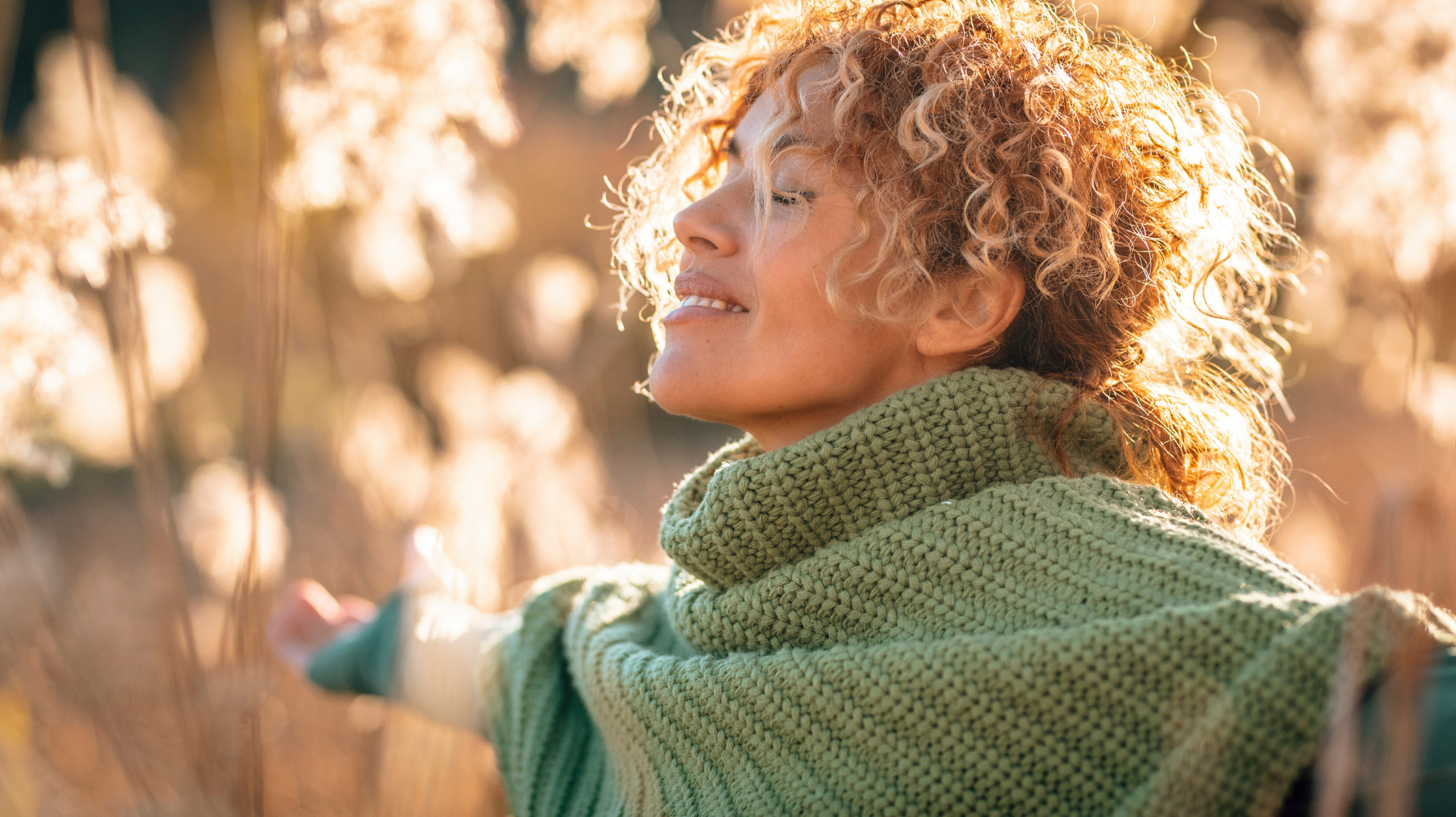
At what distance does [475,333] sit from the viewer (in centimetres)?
377

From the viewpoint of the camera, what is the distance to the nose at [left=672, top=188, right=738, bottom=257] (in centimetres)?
130

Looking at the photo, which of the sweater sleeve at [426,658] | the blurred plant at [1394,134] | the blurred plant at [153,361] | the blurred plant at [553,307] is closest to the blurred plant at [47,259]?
the sweater sleeve at [426,658]

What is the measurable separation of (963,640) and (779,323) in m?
0.49

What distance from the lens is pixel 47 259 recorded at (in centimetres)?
125

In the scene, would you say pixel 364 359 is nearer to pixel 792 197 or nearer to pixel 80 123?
pixel 80 123

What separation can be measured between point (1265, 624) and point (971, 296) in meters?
0.59

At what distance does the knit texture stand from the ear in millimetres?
124

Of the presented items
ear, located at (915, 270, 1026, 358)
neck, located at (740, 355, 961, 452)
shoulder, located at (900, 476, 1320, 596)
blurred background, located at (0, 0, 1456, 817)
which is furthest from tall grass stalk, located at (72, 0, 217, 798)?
ear, located at (915, 270, 1026, 358)

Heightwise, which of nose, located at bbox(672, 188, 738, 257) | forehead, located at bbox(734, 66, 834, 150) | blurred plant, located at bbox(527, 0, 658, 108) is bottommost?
nose, located at bbox(672, 188, 738, 257)

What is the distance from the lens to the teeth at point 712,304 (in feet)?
4.25

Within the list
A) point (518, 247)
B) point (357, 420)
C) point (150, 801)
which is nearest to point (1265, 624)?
point (150, 801)

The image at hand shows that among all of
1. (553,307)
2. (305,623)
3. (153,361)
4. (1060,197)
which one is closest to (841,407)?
(1060,197)

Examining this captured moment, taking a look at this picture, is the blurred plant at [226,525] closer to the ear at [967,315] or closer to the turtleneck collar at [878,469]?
the turtleneck collar at [878,469]

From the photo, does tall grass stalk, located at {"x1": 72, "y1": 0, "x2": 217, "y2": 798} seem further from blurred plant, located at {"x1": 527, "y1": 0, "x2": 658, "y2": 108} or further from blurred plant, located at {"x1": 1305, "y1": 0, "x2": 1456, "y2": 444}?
blurred plant, located at {"x1": 1305, "y1": 0, "x2": 1456, "y2": 444}
